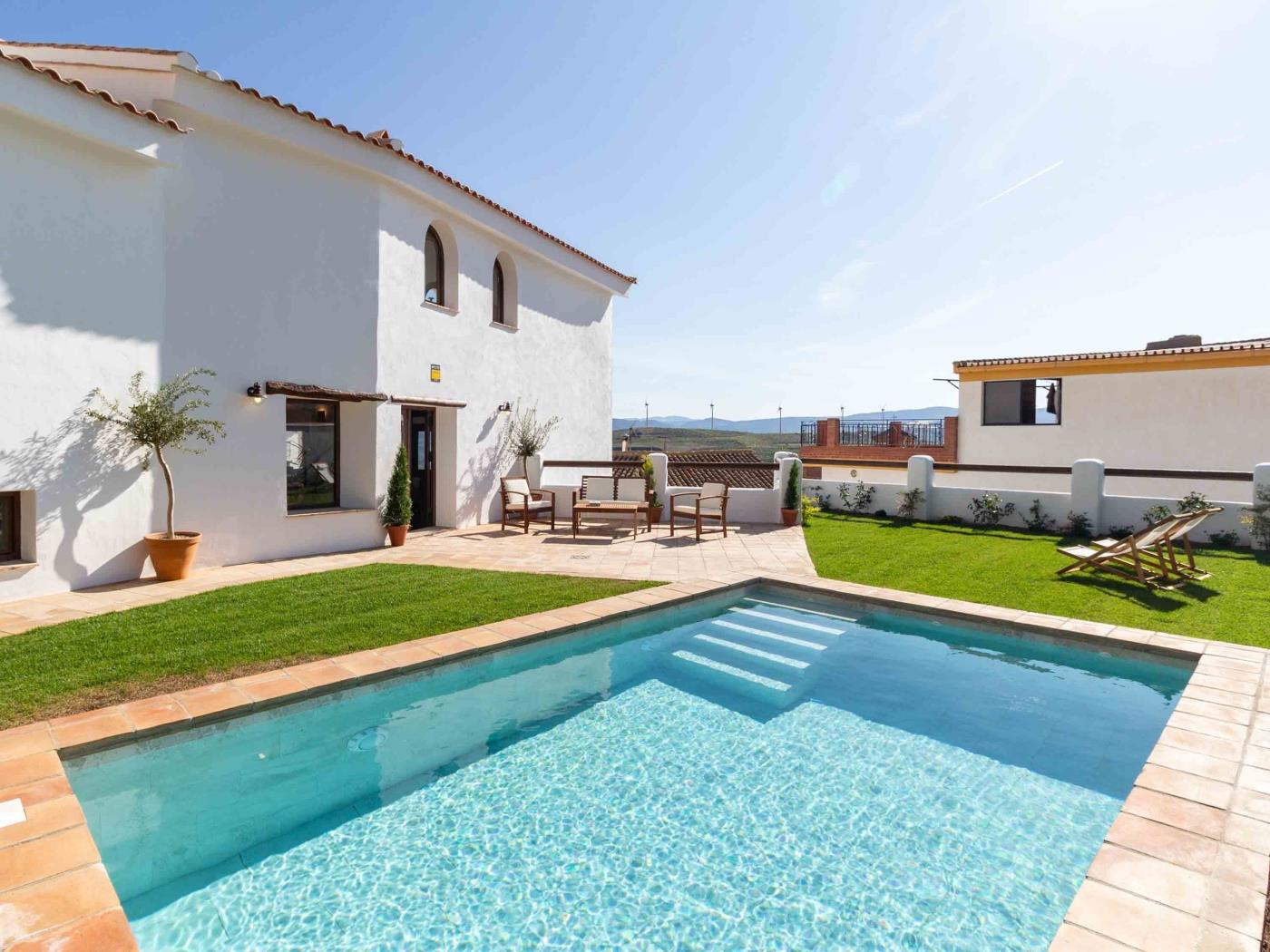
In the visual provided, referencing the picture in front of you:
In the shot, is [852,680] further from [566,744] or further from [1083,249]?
[1083,249]

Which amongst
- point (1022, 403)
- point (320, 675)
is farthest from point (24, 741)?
point (1022, 403)

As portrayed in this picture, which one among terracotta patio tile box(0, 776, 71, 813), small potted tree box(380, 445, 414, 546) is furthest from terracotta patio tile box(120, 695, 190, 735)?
small potted tree box(380, 445, 414, 546)

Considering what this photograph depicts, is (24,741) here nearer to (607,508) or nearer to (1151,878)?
(1151,878)

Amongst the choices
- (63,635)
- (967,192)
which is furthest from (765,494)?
(63,635)

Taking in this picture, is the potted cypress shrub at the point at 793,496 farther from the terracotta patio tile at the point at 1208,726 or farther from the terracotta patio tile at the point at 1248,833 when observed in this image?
the terracotta patio tile at the point at 1248,833

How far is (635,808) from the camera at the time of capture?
3.53 metres

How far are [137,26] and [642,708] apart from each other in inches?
462

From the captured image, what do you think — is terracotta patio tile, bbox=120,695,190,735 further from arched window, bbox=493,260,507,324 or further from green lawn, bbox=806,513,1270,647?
arched window, bbox=493,260,507,324

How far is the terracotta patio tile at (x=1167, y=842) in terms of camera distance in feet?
8.63

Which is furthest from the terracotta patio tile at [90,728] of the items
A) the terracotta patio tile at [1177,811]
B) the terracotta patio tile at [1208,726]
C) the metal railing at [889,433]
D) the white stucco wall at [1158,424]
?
the metal railing at [889,433]

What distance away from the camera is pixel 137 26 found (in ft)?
29.9

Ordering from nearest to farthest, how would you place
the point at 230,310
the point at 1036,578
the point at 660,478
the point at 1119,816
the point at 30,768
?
the point at 1119,816
the point at 30,768
the point at 1036,578
the point at 230,310
the point at 660,478

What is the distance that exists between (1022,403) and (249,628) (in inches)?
801

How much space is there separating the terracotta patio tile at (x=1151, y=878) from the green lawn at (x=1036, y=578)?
434 cm
